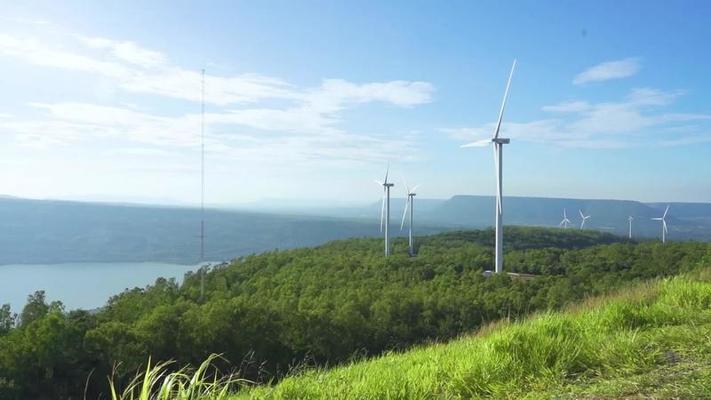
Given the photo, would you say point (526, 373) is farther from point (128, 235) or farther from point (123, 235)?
point (128, 235)

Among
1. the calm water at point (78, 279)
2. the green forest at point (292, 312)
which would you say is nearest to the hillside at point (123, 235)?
the calm water at point (78, 279)

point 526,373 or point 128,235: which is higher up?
point 526,373

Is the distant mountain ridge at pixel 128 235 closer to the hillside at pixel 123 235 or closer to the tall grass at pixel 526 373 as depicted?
the hillside at pixel 123 235

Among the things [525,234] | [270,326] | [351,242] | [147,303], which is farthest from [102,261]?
[270,326]

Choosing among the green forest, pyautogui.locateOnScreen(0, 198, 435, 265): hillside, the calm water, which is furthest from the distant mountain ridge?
the green forest

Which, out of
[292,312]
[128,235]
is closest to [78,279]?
[128,235]

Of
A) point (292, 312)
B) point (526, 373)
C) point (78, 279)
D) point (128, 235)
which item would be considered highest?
point (526, 373)

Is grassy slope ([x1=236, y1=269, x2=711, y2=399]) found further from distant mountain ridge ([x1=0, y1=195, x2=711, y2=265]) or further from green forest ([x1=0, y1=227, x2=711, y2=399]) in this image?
distant mountain ridge ([x1=0, y1=195, x2=711, y2=265])
